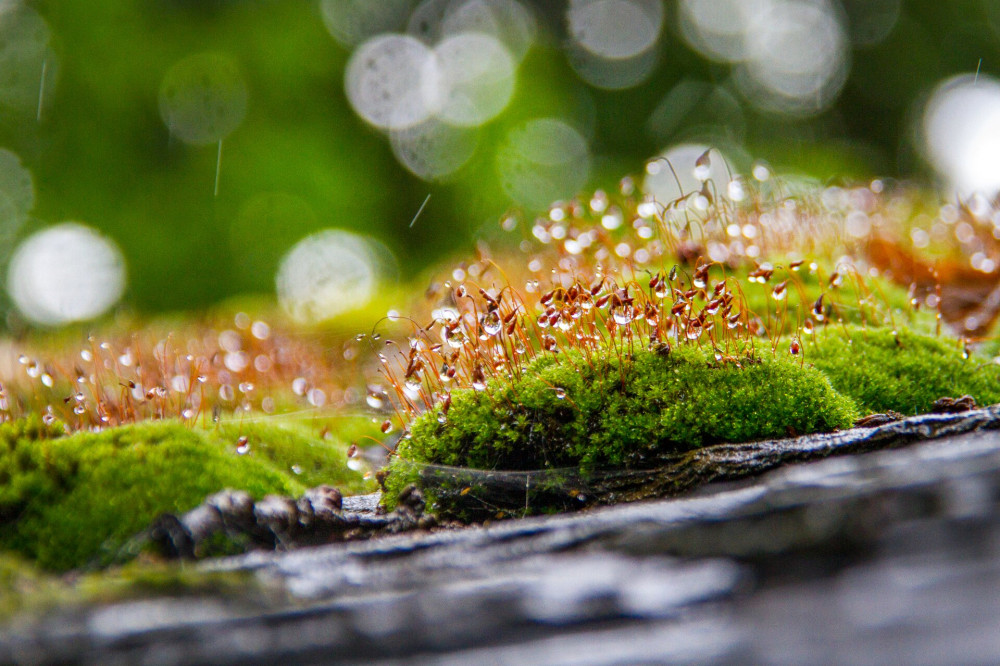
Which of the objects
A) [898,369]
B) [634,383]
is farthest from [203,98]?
[898,369]

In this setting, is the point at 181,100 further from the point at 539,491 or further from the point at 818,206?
the point at 539,491

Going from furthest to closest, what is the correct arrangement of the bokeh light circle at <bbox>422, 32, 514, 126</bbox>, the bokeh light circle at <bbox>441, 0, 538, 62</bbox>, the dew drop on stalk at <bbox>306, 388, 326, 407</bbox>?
1. the bokeh light circle at <bbox>441, 0, 538, 62</bbox>
2. the bokeh light circle at <bbox>422, 32, 514, 126</bbox>
3. the dew drop on stalk at <bbox>306, 388, 326, 407</bbox>

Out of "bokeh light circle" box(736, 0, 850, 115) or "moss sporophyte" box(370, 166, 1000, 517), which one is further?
"bokeh light circle" box(736, 0, 850, 115)

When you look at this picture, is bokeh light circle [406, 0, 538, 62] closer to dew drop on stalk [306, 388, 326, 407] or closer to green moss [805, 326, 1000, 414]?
dew drop on stalk [306, 388, 326, 407]

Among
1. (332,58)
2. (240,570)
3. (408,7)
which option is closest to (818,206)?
(240,570)

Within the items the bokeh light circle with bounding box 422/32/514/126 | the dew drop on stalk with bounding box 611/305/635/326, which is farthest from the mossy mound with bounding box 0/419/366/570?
the bokeh light circle with bounding box 422/32/514/126

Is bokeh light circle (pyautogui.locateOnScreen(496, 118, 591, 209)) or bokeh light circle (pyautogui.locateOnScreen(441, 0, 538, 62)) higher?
bokeh light circle (pyautogui.locateOnScreen(441, 0, 538, 62))

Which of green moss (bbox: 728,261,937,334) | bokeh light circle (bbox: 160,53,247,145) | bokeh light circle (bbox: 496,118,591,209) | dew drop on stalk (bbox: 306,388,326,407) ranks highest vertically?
bokeh light circle (bbox: 160,53,247,145)

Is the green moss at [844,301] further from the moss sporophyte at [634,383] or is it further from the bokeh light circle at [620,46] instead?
the bokeh light circle at [620,46]
